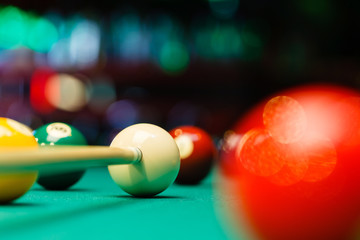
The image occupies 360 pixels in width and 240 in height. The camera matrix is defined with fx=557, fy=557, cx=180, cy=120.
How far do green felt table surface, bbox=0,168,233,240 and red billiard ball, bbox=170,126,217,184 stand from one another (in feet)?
1.79

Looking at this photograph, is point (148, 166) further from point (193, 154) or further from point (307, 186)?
point (307, 186)

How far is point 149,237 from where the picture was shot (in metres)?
1.42

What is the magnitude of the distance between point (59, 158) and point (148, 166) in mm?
729

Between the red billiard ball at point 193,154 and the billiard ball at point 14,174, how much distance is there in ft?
4.00

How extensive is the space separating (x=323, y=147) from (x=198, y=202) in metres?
0.99

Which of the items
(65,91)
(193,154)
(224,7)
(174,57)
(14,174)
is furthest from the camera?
(224,7)

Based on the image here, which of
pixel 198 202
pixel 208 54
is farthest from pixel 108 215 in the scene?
pixel 208 54

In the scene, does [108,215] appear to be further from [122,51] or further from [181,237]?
[122,51]

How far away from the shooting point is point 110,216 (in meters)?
1.80

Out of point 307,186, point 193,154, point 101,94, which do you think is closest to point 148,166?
point 193,154

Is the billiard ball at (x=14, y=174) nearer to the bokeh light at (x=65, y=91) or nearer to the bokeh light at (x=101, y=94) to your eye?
the bokeh light at (x=65, y=91)

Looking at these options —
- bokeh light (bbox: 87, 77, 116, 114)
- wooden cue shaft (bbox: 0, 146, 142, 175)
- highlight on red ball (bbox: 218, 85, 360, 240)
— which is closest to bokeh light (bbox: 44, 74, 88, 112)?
bokeh light (bbox: 87, 77, 116, 114)

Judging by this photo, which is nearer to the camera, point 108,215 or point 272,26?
point 108,215

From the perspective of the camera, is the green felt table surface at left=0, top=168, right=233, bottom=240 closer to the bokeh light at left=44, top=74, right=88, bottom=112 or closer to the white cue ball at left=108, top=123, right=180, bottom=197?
the white cue ball at left=108, top=123, right=180, bottom=197
